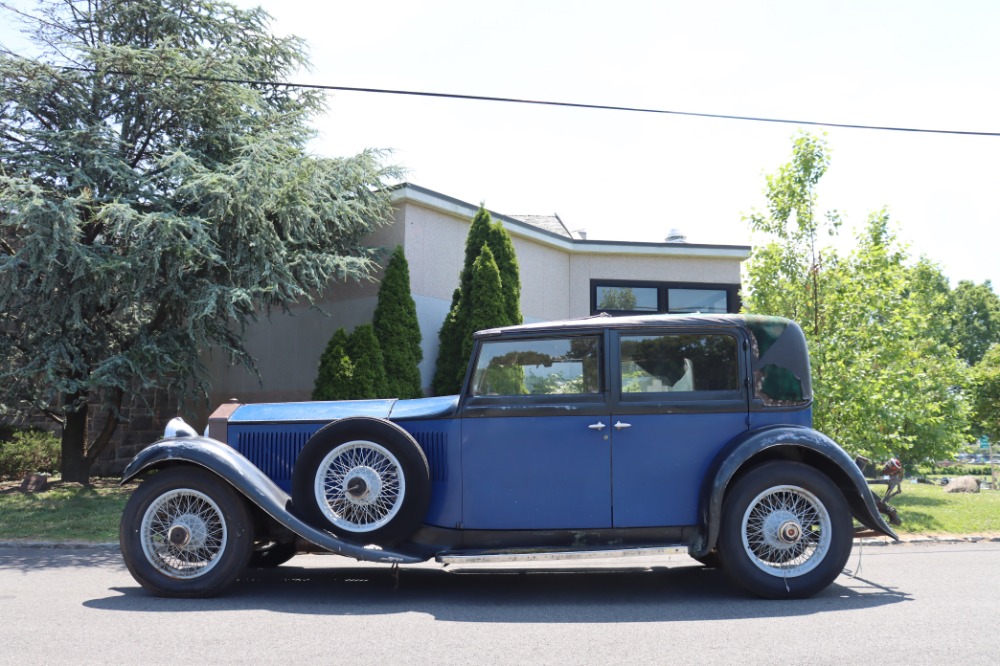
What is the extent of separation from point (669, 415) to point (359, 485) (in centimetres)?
227

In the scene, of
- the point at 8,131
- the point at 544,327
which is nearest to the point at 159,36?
the point at 8,131

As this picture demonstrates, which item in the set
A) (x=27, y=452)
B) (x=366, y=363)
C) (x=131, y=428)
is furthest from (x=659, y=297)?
(x=27, y=452)

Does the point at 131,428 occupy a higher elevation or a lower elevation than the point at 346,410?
lower

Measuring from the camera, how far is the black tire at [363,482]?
5473mm

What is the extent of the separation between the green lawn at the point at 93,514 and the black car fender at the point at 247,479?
14.3 ft

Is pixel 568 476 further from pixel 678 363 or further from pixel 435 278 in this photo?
pixel 435 278

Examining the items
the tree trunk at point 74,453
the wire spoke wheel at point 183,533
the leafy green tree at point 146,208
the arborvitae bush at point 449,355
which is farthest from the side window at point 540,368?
the tree trunk at point 74,453

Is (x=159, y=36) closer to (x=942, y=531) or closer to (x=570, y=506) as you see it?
(x=570, y=506)

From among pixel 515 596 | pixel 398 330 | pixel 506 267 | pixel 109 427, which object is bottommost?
pixel 515 596

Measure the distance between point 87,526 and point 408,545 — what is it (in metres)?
6.35

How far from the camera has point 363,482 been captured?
555 centimetres

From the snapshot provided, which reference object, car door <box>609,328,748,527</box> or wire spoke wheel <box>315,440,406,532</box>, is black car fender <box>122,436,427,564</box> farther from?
car door <box>609,328,748,527</box>

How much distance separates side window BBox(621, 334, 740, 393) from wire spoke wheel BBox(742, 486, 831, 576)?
2.76 ft

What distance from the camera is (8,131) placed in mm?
12195
